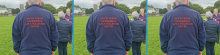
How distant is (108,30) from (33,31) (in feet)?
4.76

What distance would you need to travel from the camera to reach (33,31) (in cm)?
405

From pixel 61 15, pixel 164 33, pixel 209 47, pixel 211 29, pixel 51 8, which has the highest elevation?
pixel 51 8

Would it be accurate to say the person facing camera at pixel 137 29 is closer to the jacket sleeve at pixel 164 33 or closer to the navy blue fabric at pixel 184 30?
the jacket sleeve at pixel 164 33

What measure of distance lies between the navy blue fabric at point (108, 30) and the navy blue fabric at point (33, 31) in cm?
84

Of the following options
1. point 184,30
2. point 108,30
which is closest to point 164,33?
point 184,30

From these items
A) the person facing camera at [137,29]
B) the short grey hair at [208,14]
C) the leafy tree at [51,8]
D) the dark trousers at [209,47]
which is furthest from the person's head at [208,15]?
the leafy tree at [51,8]

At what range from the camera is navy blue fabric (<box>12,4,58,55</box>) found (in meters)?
4.06

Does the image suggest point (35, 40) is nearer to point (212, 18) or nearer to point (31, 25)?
point (31, 25)

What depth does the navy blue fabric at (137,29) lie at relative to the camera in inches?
291

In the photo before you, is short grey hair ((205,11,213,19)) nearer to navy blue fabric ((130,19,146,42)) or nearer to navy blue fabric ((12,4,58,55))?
navy blue fabric ((130,19,146,42))

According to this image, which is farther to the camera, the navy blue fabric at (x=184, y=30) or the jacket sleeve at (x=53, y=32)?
the jacket sleeve at (x=53, y=32)

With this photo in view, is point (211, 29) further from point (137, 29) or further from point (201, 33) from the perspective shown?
point (201, 33)

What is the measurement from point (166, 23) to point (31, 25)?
266 cm

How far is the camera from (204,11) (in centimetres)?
812
